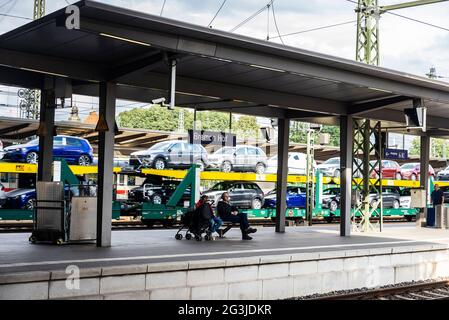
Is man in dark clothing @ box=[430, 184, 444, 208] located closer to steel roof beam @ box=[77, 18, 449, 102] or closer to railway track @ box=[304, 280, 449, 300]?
steel roof beam @ box=[77, 18, 449, 102]

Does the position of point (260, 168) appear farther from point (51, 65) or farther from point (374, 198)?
point (51, 65)

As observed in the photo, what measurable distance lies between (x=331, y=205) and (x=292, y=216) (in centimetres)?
330

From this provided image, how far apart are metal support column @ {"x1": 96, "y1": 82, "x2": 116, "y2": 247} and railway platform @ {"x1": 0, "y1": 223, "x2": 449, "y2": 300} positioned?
1.27 ft

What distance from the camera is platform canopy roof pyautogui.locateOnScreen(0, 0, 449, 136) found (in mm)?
10625

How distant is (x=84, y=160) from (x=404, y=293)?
14969 mm

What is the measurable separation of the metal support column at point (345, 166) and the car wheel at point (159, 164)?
9298mm

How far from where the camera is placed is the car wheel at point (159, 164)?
25109 mm

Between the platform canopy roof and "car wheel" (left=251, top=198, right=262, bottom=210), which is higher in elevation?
the platform canopy roof

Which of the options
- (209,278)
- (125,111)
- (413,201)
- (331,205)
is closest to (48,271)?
(209,278)

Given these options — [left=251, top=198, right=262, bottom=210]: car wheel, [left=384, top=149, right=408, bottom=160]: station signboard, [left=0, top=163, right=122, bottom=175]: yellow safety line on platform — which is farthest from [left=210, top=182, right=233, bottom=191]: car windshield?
[left=384, top=149, right=408, bottom=160]: station signboard

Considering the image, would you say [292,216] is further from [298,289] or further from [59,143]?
[298,289]

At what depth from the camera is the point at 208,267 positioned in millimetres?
10273

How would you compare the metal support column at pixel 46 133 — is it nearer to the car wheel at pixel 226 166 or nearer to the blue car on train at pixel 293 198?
the car wheel at pixel 226 166

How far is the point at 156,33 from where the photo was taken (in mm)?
10977
